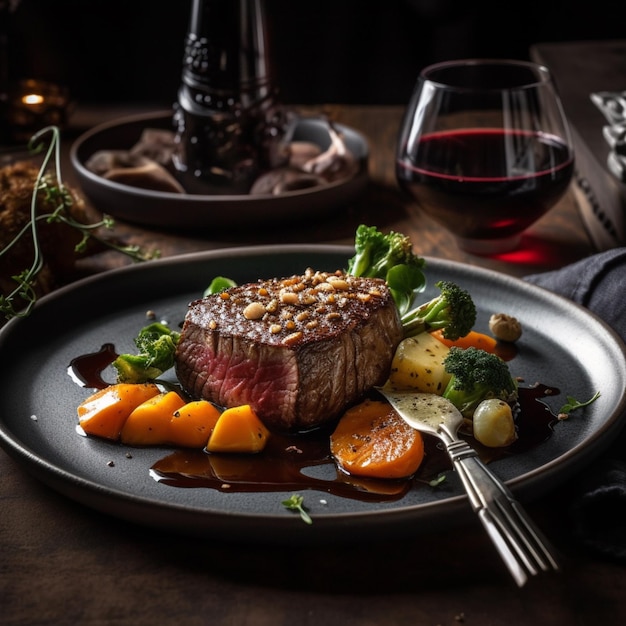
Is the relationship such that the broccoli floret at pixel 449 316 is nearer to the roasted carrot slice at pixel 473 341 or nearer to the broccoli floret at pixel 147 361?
the roasted carrot slice at pixel 473 341

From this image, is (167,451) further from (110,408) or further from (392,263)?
(392,263)

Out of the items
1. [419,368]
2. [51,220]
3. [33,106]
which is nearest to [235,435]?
[419,368]

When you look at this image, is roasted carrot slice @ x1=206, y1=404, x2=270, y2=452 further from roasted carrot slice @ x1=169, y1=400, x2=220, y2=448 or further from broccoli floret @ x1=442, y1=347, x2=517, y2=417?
broccoli floret @ x1=442, y1=347, x2=517, y2=417

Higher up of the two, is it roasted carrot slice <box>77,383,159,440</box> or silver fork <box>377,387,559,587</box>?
silver fork <box>377,387,559,587</box>

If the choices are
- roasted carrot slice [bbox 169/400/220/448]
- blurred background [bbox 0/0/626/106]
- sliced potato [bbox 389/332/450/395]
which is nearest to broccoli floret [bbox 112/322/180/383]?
roasted carrot slice [bbox 169/400/220/448]

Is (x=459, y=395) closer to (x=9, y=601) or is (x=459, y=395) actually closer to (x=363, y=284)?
(x=363, y=284)

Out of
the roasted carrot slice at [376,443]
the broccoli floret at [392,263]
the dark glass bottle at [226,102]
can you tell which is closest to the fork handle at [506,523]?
the roasted carrot slice at [376,443]
